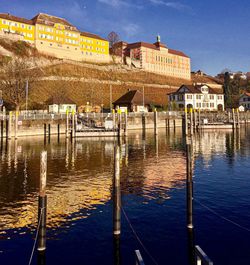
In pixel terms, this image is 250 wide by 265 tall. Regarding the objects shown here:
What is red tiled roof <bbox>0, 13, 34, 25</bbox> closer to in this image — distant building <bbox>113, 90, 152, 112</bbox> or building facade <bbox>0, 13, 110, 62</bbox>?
building facade <bbox>0, 13, 110, 62</bbox>

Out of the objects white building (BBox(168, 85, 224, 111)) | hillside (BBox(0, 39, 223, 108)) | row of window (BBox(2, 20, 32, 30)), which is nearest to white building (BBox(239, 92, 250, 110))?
white building (BBox(168, 85, 224, 111))

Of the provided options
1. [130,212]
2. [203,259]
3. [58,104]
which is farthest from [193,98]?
[203,259]

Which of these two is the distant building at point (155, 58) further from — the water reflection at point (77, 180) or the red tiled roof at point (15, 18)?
the water reflection at point (77, 180)

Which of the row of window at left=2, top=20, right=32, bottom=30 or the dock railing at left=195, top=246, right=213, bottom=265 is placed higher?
the row of window at left=2, top=20, right=32, bottom=30

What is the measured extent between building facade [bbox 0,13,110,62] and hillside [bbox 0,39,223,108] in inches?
213

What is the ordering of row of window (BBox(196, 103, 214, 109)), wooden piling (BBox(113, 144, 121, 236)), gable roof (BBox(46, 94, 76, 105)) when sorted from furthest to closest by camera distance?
row of window (BBox(196, 103, 214, 109)), gable roof (BBox(46, 94, 76, 105)), wooden piling (BBox(113, 144, 121, 236))

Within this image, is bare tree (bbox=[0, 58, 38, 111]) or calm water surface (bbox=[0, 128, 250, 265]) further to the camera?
bare tree (bbox=[0, 58, 38, 111])

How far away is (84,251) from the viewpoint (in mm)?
13047

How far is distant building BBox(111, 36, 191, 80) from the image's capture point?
160625 mm

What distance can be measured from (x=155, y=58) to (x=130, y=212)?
15924cm

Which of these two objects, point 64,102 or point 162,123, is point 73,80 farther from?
point 162,123

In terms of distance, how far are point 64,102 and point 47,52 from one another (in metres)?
46.5

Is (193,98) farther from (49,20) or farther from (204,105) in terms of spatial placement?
(49,20)

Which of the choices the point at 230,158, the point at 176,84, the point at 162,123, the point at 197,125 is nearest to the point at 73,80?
the point at 162,123
